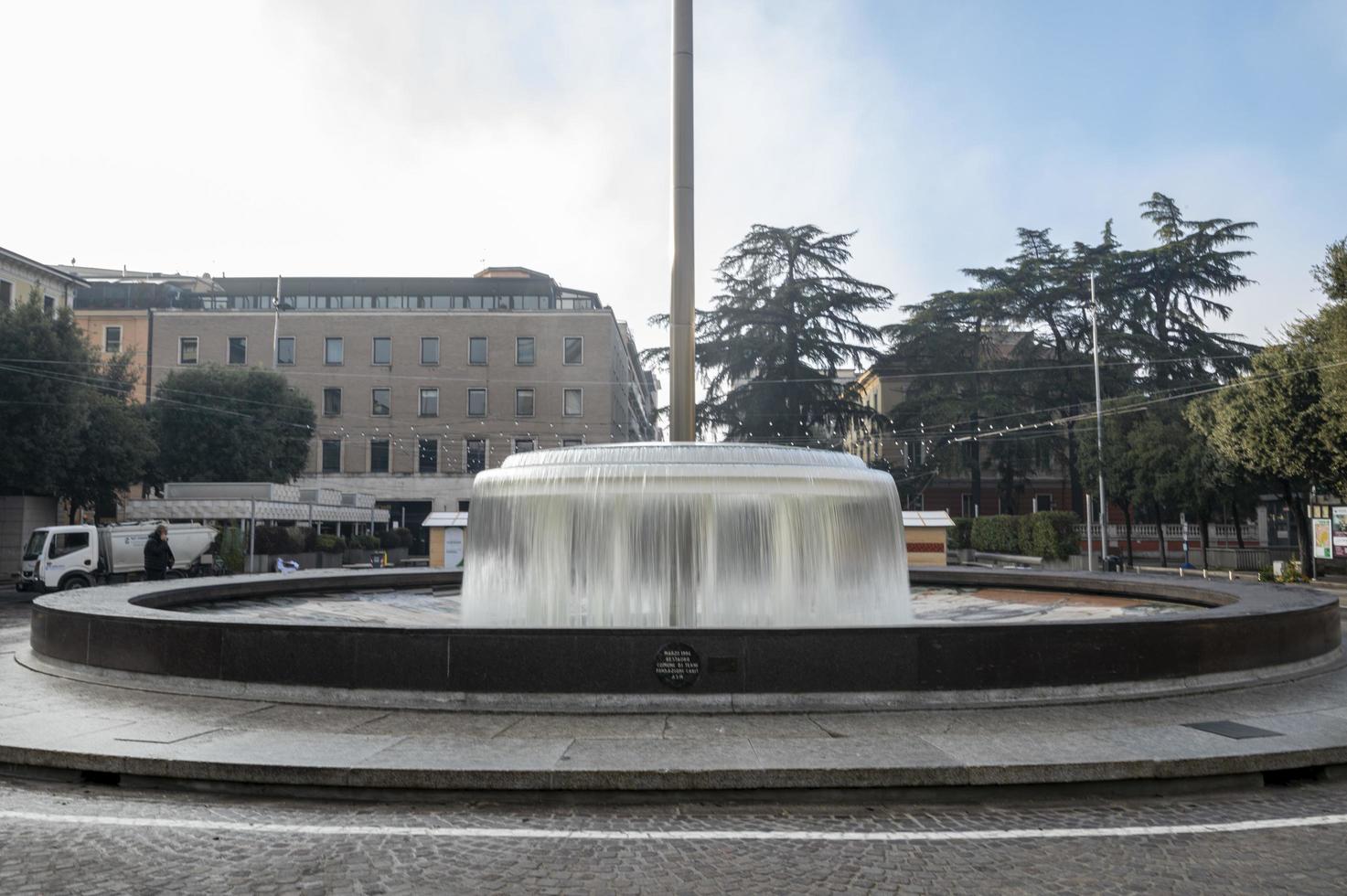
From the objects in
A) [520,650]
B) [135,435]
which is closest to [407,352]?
[135,435]

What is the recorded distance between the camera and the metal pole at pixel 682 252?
13.5 meters

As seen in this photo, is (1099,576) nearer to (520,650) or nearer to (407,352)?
(520,650)

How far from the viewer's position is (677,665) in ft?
30.1

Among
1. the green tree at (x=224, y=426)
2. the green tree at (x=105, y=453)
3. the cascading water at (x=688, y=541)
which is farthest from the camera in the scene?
the green tree at (x=224, y=426)

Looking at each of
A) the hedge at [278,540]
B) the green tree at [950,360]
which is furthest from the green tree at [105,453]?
the green tree at [950,360]

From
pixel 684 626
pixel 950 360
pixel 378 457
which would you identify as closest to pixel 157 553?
pixel 684 626

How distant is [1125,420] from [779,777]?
49.0 metres

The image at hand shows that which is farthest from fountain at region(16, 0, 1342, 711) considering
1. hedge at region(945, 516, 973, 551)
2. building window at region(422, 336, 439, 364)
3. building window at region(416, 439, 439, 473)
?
building window at region(422, 336, 439, 364)

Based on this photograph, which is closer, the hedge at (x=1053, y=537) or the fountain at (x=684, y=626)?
the fountain at (x=684, y=626)

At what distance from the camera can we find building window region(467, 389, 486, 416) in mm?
71000

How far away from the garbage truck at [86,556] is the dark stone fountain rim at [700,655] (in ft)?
68.3

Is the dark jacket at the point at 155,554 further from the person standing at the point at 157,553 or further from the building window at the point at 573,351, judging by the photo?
the building window at the point at 573,351

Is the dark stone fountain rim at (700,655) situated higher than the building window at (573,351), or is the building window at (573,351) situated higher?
the building window at (573,351)

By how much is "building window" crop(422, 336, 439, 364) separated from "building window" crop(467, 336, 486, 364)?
2.19m
